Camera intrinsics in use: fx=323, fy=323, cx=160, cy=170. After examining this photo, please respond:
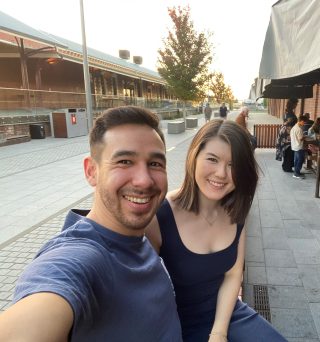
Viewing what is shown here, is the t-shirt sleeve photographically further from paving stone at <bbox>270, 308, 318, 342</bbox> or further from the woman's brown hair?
paving stone at <bbox>270, 308, 318, 342</bbox>

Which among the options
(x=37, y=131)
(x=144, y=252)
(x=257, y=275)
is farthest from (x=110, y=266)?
(x=37, y=131)

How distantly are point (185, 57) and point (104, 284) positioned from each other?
68.5 feet

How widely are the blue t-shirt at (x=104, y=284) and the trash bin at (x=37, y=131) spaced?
16.7 metres

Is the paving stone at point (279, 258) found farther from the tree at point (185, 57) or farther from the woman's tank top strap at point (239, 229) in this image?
the tree at point (185, 57)

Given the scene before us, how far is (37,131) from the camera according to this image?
1678 cm

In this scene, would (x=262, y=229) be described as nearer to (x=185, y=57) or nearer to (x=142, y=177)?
(x=142, y=177)

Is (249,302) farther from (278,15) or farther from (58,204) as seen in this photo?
(58,204)

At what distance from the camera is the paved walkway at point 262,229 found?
3.00m

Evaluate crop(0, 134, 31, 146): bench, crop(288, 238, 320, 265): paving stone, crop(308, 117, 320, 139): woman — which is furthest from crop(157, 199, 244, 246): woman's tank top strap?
crop(0, 134, 31, 146): bench

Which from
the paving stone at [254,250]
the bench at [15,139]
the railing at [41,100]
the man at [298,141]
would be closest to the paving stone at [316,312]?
the paving stone at [254,250]

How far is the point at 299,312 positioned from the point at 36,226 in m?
3.97

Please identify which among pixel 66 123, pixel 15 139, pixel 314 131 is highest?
pixel 314 131

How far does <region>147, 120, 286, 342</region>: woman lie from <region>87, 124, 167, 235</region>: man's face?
0.52m

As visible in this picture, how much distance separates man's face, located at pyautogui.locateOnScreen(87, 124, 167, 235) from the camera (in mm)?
1237
